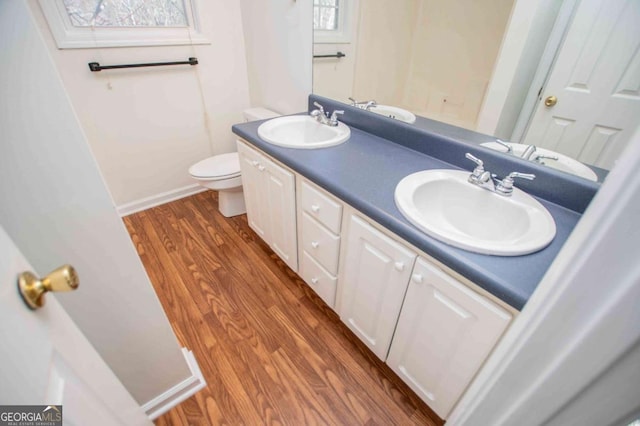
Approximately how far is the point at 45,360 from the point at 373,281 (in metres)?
0.93

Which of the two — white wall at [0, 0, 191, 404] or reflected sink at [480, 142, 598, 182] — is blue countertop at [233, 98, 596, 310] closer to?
reflected sink at [480, 142, 598, 182]

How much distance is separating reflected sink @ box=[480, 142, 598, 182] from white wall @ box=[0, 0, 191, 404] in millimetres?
1308

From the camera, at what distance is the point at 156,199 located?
2408 mm

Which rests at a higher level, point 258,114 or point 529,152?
point 529,152

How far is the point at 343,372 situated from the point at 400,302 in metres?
0.53

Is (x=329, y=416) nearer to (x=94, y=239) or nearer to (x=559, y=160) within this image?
(x=94, y=239)

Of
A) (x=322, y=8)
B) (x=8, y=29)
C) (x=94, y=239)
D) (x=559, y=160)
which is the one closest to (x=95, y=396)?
(x=94, y=239)

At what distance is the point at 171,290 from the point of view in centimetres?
165

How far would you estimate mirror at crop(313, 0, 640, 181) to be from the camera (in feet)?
2.81

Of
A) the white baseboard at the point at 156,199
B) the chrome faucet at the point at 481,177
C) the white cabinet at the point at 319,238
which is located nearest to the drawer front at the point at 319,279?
the white cabinet at the point at 319,238

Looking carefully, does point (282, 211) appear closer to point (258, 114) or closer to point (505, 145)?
point (505, 145)

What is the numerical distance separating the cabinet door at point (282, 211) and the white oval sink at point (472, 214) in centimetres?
59

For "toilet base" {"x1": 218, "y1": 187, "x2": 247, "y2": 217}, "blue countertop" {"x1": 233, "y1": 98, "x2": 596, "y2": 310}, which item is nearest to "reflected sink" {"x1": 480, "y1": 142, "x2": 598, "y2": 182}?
"blue countertop" {"x1": 233, "y1": 98, "x2": 596, "y2": 310}

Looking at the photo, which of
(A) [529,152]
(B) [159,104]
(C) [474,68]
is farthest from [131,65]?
(A) [529,152]
